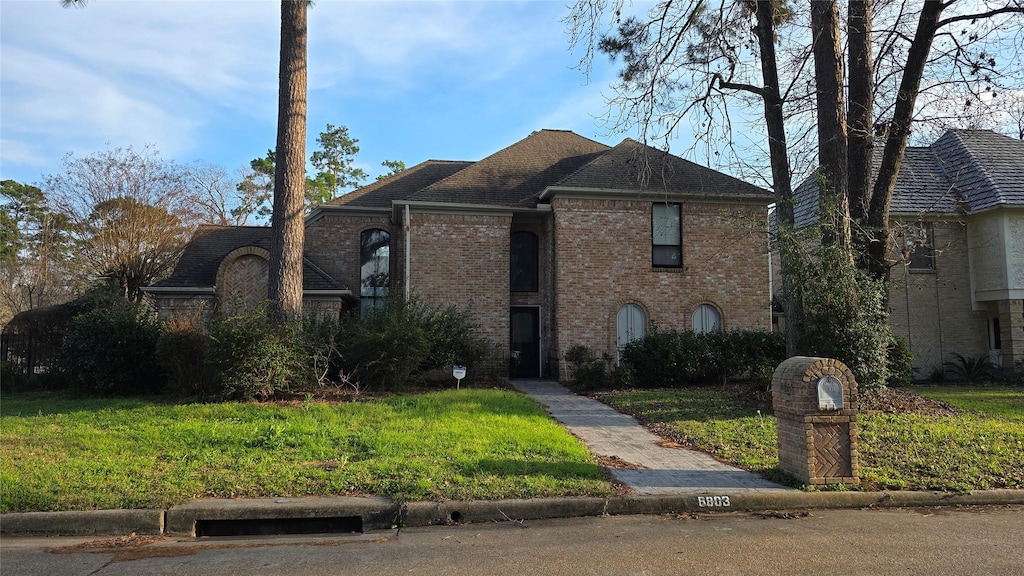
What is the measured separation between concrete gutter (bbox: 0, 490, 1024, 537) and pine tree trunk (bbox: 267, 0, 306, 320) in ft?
21.8

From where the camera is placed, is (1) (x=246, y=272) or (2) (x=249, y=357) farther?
(1) (x=246, y=272)

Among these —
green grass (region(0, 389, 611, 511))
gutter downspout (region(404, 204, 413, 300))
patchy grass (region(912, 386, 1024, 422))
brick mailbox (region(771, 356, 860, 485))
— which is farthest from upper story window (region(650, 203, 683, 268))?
brick mailbox (region(771, 356, 860, 485))

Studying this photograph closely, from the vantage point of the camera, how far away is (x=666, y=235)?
1775 centimetres

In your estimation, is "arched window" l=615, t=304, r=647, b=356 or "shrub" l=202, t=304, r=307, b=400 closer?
"shrub" l=202, t=304, r=307, b=400

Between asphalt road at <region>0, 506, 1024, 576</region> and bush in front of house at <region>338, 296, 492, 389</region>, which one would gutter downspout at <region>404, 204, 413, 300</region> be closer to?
bush in front of house at <region>338, 296, 492, 389</region>

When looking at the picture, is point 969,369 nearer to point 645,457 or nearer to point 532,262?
point 532,262

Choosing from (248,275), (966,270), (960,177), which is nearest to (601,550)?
(248,275)

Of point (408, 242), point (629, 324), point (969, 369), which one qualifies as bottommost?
point (969, 369)

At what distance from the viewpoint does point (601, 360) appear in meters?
16.6

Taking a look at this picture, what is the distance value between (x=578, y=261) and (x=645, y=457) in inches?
368

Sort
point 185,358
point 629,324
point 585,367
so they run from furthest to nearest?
1. point 629,324
2. point 585,367
3. point 185,358

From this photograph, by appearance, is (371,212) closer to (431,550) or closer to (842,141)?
(842,141)

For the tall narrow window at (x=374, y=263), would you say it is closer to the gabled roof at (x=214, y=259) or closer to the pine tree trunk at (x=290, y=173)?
the gabled roof at (x=214, y=259)

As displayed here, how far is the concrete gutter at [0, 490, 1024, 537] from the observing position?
5.59 meters
